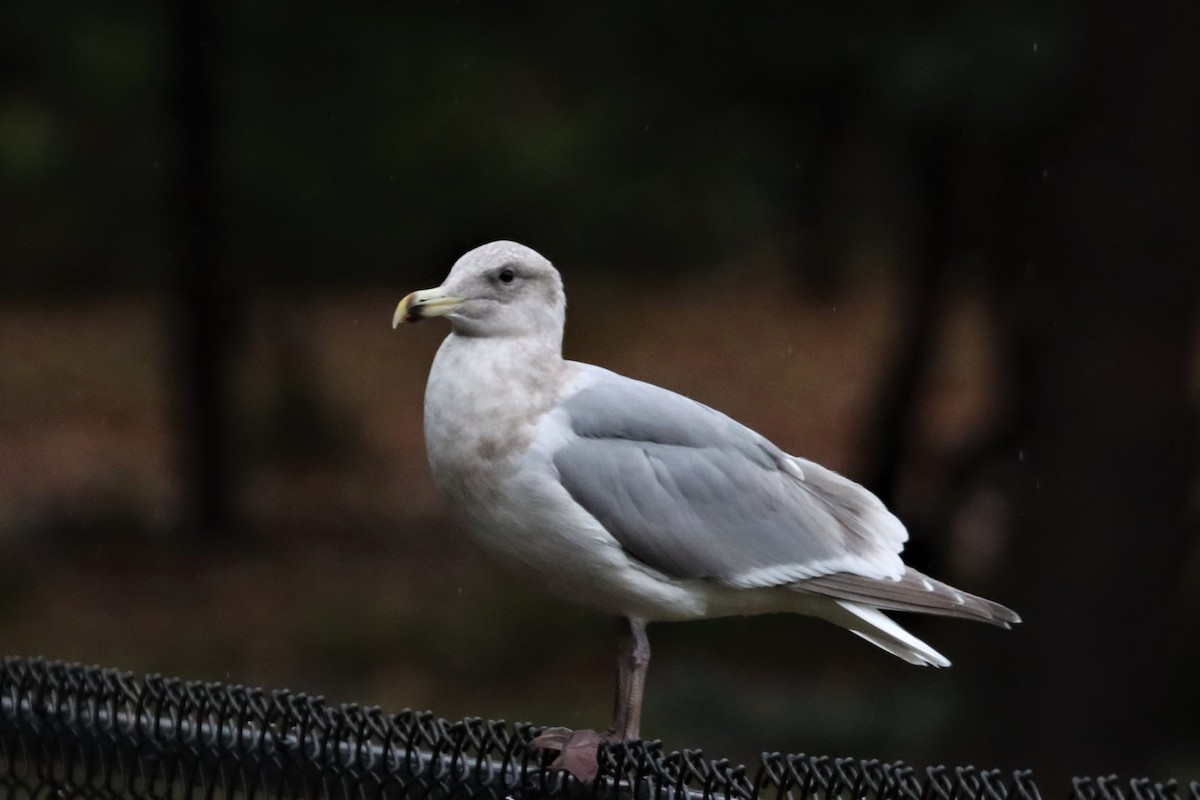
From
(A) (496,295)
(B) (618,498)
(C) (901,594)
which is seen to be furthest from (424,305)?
(C) (901,594)

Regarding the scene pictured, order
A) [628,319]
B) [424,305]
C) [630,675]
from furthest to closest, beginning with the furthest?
1. [628,319]
2. [630,675]
3. [424,305]

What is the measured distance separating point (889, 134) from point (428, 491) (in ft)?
15.2

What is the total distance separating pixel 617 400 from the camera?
3.37 m

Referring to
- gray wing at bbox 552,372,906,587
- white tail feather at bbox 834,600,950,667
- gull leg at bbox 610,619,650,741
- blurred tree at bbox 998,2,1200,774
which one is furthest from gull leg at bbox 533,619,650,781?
blurred tree at bbox 998,2,1200,774

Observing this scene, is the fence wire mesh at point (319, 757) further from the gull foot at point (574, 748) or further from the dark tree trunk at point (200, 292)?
the dark tree trunk at point (200, 292)

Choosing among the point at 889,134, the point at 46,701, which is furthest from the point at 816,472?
the point at 889,134

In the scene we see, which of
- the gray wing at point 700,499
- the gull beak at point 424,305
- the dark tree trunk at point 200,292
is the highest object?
the gull beak at point 424,305

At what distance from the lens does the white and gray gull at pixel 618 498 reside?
313 cm

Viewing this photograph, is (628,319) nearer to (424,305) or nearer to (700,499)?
(700,499)

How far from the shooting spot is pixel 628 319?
1215 centimetres

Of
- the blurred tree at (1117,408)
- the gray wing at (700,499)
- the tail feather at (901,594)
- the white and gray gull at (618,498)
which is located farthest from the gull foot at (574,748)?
the blurred tree at (1117,408)

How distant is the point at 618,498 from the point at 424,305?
0.51 metres

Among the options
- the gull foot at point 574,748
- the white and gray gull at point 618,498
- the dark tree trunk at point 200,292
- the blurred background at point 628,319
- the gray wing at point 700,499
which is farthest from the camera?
the dark tree trunk at point 200,292

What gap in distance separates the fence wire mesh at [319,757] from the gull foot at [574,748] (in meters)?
0.04
